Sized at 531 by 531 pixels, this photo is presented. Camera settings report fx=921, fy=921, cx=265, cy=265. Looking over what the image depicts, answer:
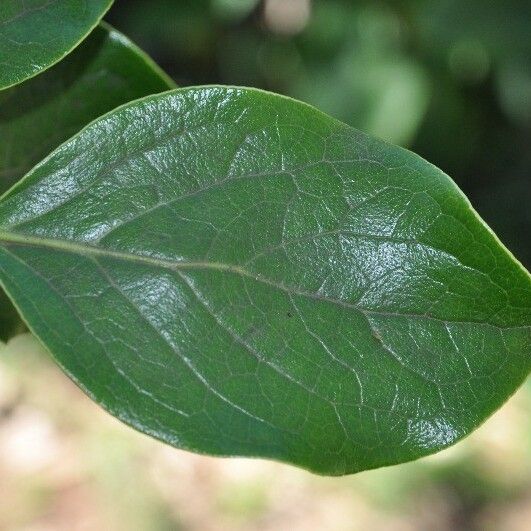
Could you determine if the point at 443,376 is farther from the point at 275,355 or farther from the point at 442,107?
the point at 442,107

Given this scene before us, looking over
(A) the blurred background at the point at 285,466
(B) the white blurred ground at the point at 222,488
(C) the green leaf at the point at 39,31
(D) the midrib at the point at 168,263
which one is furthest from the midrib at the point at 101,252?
(B) the white blurred ground at the point at 222,488

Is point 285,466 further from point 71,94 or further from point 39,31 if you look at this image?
point 39,31

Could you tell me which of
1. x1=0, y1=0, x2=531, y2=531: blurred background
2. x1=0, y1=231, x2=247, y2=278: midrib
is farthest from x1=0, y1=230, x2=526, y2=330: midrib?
x1=0, y1=0, x2=531, y2=531: blurred background

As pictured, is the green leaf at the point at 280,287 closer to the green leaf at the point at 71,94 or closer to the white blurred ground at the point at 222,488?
the green leaf at the point at 71,94

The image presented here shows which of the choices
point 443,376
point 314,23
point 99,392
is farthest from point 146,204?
point 314,23

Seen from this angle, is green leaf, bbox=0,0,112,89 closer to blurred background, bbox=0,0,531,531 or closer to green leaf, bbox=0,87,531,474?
green leaf, bbox=0,87,531,474

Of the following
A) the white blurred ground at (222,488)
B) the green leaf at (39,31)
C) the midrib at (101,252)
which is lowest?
the white blurred ground at (222,488)
